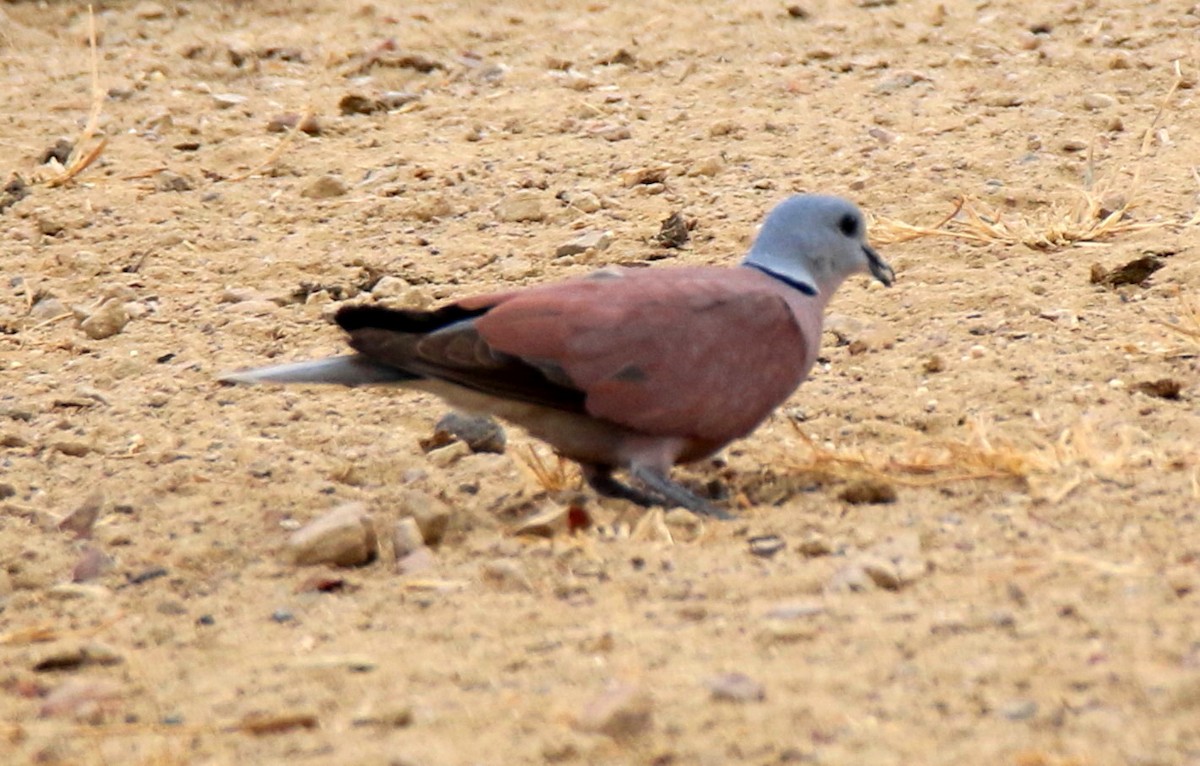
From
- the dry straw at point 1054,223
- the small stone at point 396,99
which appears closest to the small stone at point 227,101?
the small stone at point 396,99

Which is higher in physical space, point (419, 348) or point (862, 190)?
point (419, 348)

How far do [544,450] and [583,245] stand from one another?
133 centimetres

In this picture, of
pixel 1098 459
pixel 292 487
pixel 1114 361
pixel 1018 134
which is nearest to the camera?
pixel 1098 459

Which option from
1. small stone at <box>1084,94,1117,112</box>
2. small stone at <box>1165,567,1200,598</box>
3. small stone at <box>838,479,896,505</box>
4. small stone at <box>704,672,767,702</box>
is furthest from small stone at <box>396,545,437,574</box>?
small stone at <box>1084,94,1117,112</box>

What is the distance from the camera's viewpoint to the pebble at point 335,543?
3.80 metres

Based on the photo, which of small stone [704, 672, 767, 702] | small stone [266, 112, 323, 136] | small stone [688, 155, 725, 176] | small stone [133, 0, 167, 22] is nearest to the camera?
small stone [704, 672, 767, 702]

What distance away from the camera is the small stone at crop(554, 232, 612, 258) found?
19.4ft

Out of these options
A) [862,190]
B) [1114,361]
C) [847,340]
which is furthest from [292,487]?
[862,190]

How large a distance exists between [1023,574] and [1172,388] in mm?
1571

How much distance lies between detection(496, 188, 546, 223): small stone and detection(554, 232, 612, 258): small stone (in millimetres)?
386

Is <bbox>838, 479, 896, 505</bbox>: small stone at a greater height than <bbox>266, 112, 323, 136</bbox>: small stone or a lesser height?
greater

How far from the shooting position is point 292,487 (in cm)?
444

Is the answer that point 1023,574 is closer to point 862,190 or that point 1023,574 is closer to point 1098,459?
point 1098,459

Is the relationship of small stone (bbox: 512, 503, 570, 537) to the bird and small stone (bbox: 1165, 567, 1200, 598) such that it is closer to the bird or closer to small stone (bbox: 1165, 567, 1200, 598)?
the bird
